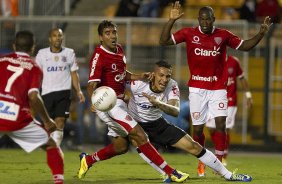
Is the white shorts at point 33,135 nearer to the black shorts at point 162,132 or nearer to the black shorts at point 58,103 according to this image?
the black shorts at point 162,132

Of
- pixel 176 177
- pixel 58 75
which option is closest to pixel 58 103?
pixel 58 75

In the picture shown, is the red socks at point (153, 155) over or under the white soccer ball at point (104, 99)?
under

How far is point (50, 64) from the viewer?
17203 mm

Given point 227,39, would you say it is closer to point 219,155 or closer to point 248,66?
point 219,155

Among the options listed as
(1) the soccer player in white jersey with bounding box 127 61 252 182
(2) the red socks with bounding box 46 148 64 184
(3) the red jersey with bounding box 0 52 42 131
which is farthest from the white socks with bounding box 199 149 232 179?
(3) the red jersey with bounding box 0 52 42 131

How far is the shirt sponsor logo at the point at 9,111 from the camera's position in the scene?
414 inches

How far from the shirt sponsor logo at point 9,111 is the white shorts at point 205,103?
4283 millimetres

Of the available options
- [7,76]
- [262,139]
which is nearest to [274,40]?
[262,139]

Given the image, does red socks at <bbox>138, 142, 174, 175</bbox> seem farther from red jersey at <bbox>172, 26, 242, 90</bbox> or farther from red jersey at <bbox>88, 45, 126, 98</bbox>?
red jersey at <bbox>172, 26, 242, 90</bbox>

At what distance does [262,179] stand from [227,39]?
2.25m

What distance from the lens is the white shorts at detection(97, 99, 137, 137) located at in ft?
40.9

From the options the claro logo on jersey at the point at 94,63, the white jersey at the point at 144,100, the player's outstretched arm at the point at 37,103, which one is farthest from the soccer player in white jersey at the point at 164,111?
the player's outstretched arm at the point at 37,103

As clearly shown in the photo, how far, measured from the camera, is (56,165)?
34.8ft

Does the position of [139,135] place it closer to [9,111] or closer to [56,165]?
[56,165]
